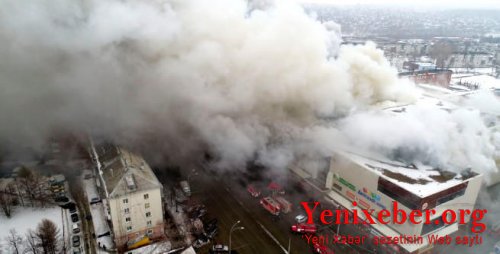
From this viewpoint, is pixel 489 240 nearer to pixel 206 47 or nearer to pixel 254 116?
pixel 254 116

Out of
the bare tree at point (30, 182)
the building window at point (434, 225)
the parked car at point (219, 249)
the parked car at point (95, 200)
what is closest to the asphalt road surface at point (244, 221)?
the parked car at point (219, 249)

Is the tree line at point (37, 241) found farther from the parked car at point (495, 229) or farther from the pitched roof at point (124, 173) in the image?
the parked car at point (495, 229)

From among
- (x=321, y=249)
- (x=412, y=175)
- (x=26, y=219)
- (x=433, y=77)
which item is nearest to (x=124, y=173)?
(x=26, y=219)

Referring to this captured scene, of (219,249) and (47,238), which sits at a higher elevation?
(47,238)

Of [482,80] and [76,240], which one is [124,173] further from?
[482,80]

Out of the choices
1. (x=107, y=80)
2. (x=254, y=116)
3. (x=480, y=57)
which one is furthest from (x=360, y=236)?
(x=480, y=57)

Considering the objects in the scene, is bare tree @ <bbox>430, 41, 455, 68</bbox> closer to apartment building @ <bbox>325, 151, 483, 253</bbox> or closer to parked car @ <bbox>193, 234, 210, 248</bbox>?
apartment building @ <bbox>325, 151, 483, 253</bbox>
